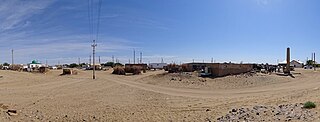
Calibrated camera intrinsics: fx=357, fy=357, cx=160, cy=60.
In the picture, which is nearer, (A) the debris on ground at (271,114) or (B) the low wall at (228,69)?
(A) the debris on ground at (271,114)

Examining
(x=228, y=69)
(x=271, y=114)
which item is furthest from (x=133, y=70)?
(x=271, y=114)

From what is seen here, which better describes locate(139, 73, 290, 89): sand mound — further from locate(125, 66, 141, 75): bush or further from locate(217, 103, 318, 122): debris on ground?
locate(125, 66, 141, 75): bush

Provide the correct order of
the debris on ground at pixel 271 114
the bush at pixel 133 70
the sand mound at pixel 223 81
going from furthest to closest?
the bush at pixel 133 70 < the sand mound at pixel 223 81 < the debris on ground at pixel 271 114

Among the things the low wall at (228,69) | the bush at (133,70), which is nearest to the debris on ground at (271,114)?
the low wall at (228,69)

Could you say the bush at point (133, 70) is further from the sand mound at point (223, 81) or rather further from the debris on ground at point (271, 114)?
the debris on ground at point (271, 114)

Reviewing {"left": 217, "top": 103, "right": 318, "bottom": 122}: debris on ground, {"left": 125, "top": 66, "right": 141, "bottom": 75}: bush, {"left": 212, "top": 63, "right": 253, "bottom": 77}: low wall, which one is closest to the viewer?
{"left": 217, "top": 103, "right": 318, "bottom": 122}: debris on ground

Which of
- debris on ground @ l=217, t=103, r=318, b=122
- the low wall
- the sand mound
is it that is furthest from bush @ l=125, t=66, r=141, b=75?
debris on ground @ l=217, t=103, r=318, b=122

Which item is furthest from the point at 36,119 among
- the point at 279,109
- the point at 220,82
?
the point at 220,82

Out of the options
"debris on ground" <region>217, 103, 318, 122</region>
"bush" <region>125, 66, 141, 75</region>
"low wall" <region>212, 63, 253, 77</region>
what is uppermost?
"low wall" <region>212, 63, 253, 77</region>

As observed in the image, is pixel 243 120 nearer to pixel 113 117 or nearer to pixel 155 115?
pixel 155 115

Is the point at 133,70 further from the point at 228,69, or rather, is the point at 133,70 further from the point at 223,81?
the point at 223,81

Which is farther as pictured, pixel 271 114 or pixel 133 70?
pixel 133 70

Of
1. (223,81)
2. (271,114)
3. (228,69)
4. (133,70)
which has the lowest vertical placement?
(271,114)

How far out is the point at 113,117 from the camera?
620 inches
